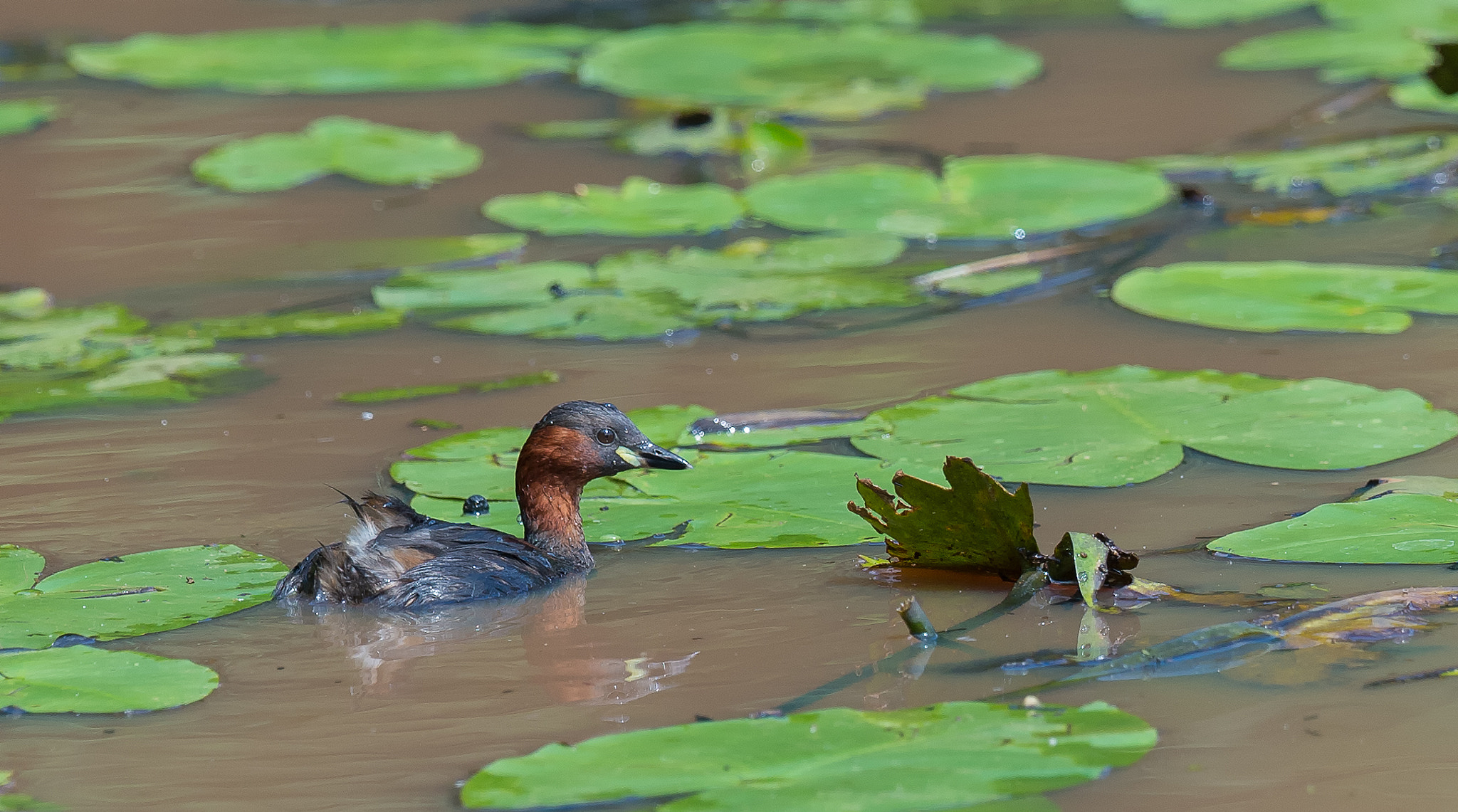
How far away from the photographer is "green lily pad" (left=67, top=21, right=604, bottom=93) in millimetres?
Answer: 9852

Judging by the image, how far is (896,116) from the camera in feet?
30.8

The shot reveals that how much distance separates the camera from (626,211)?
7367 mm

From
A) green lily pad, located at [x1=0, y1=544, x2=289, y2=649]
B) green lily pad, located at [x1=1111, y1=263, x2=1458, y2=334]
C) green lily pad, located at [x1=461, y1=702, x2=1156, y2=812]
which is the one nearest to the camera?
green lily pad, located at [x1=461, y1=702, x2=1156, y2=812]

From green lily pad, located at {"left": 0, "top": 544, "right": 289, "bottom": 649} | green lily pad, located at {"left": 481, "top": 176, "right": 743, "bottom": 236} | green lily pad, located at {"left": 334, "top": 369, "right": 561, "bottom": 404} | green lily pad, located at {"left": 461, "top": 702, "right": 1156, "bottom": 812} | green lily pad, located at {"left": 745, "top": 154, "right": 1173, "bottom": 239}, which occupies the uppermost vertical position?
green lily pad, located at {"left": 461, "top": 702, "right": 1156, "bottom": 812}

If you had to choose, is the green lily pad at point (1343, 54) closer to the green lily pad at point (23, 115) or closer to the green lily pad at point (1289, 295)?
the green lily pad at point (1289, 295)

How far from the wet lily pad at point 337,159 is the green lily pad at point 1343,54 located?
13.6 feet

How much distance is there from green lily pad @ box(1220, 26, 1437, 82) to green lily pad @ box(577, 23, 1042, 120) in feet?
3.80

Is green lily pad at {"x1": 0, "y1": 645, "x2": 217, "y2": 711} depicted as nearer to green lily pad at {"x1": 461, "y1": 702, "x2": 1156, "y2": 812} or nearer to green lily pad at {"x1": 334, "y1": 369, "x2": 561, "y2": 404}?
green lily pad at {"x1": 461, "y1": 702, "x2": 1156, "y2": 812}

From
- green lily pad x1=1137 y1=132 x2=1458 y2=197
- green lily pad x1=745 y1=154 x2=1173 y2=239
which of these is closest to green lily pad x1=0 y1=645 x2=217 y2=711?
green lily pad x1=745 y1=154 x2=1173 y2=239

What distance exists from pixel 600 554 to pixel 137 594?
1086mm

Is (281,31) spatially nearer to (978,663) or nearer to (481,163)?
(481,163)

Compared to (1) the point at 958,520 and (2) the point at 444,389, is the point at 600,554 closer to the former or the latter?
(1) the point at 958,520

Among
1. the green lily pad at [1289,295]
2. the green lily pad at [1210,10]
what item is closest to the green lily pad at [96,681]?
the green lily pad at [1289,295]

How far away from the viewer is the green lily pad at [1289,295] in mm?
5727
